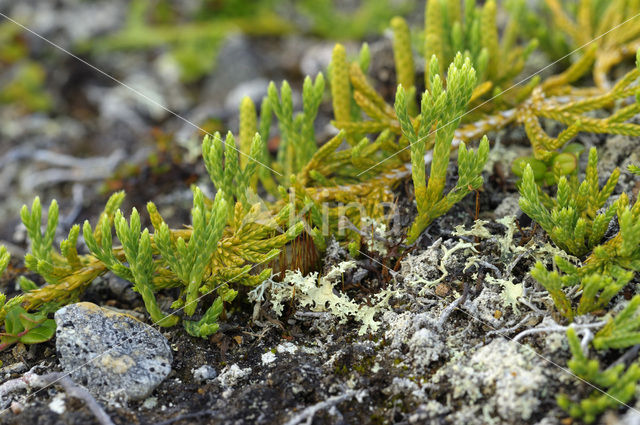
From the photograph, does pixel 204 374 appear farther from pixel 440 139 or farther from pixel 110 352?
pixel 440 139

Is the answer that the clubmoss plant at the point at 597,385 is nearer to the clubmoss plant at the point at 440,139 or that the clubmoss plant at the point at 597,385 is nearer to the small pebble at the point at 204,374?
the clubmoss plant at the point at 440,139

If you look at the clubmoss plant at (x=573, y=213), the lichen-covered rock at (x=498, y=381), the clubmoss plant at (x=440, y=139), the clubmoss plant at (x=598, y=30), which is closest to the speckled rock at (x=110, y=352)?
the lichen-covered rock at (x=498, y=381)

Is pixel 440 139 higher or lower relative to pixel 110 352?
higher

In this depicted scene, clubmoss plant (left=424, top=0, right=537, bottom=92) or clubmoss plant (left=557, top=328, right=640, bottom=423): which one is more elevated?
clubmoss plant (left=424, top=0, right=537, bottom=92)

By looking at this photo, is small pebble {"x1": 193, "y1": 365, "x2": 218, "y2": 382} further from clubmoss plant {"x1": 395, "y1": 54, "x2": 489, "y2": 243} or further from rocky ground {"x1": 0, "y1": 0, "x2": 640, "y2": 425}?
clubmoss plant {"x1": 395, "y1": 54, "x2": 489, "y2": 243}

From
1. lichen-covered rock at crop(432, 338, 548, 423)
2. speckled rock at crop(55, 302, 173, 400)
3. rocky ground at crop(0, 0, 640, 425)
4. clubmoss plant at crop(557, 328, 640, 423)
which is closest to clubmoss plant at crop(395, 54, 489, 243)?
rocky ground at crop(0, 0, 640, 425)

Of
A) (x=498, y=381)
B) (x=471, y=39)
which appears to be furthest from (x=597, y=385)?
(x=471, y=39)

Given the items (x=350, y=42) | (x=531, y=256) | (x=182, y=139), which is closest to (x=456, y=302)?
(x=531, y=256)

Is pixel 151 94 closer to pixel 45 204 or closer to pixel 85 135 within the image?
pixel 85 135
